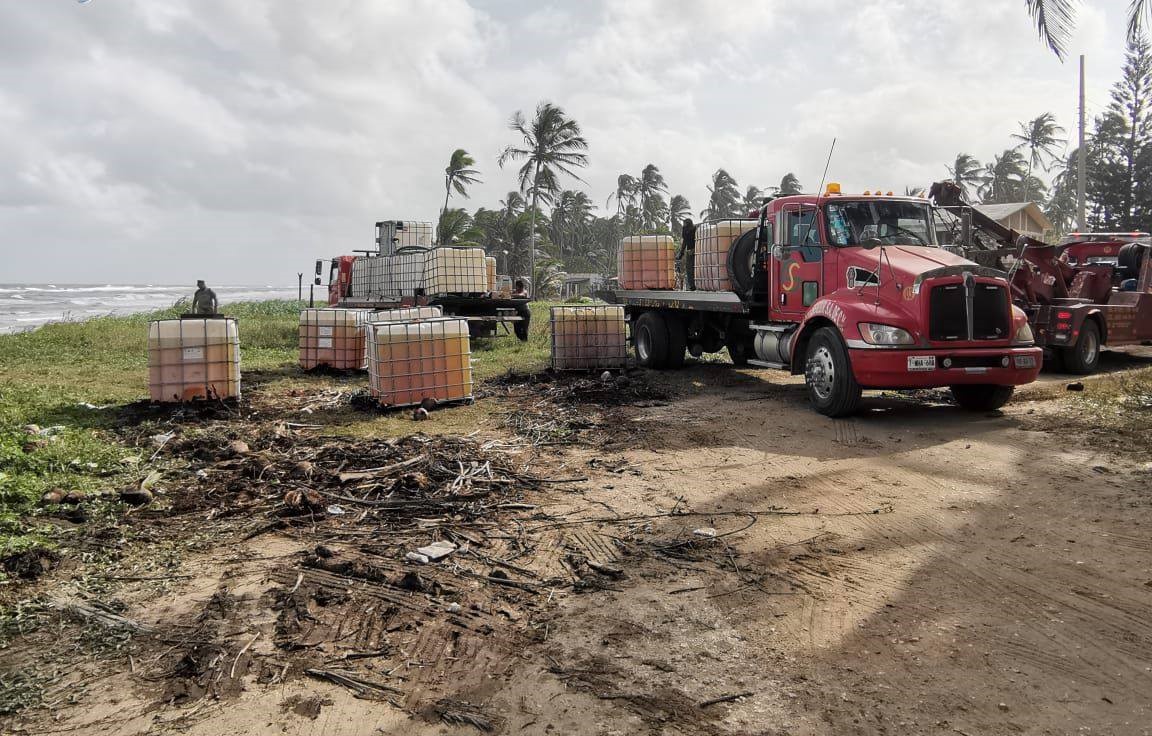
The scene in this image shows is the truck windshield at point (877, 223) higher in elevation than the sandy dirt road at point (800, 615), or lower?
higher

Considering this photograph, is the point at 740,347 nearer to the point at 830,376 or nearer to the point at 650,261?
the point at 650,261

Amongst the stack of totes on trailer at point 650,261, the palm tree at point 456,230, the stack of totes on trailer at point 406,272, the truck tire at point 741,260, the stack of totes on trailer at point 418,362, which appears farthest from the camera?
the palm tree at point 456,230

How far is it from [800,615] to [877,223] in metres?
7.12

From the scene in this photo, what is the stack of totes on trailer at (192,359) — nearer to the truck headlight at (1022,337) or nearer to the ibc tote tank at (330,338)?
the ibc tote tank at (330,338)

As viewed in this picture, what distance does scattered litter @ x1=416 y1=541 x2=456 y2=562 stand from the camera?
184 inches

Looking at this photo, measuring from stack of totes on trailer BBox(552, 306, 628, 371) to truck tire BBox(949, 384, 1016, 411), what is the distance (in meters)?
5.50

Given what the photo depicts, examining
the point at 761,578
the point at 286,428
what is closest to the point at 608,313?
the point at 286,428

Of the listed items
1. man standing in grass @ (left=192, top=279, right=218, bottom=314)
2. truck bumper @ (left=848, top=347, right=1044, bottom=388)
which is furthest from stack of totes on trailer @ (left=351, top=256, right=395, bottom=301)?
truck bumper @ (left=848, top=347, right=1044, bottom=388)

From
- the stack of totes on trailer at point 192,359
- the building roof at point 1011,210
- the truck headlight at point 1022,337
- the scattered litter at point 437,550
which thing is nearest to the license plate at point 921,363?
the truck headlight at point 1022,337

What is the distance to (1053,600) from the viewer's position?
3994 millimetres

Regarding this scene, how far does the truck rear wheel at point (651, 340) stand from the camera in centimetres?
1339

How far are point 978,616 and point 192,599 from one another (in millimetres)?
4085

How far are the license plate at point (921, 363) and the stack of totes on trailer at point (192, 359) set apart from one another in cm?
818

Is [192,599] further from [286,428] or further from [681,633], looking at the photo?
[286,428]
